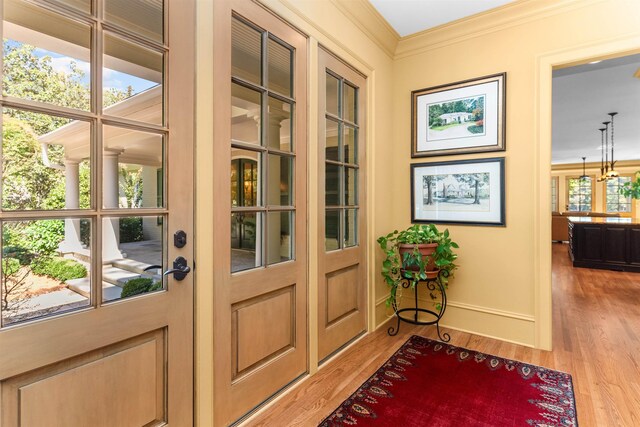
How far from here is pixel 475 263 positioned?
302 cm

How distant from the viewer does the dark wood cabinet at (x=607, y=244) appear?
562 centimetres

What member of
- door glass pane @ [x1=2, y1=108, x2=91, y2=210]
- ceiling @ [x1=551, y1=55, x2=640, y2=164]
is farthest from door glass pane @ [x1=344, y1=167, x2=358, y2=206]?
ceiling @ [x1=551, y1=55, x2=640, y2=164]

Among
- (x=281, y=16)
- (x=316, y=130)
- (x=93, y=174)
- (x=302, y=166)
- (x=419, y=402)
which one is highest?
(x=281, y=16)

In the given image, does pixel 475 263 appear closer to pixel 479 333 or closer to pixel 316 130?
pixel 479 333

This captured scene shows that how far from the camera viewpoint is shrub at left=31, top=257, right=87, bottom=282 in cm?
113

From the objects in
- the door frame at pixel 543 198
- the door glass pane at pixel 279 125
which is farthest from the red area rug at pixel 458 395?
the door glass pane at pixel 279 125

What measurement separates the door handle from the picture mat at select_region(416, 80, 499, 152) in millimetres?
2534

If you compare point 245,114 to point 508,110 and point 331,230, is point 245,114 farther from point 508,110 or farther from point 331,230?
point 508,110

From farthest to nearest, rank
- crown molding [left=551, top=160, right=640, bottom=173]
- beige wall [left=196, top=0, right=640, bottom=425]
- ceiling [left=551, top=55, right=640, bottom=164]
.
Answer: crown molding [left=551, top=160, right=640, bottom=173] → ceiling [left=551, top=55, right=640, bottom=164] → beige wall [left=196, top=0, right=640, bottom=425]

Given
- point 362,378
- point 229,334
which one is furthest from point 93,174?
point 362,378

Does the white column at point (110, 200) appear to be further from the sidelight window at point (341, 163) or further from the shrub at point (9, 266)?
the sidelight window at point (341, 163)

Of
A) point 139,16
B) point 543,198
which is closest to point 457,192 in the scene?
point 543,198

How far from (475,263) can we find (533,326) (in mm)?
665

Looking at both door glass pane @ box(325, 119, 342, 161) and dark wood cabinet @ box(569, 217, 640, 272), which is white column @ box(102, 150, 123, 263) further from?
dark wood cabinet @ box(569, 217, 640, 272)
